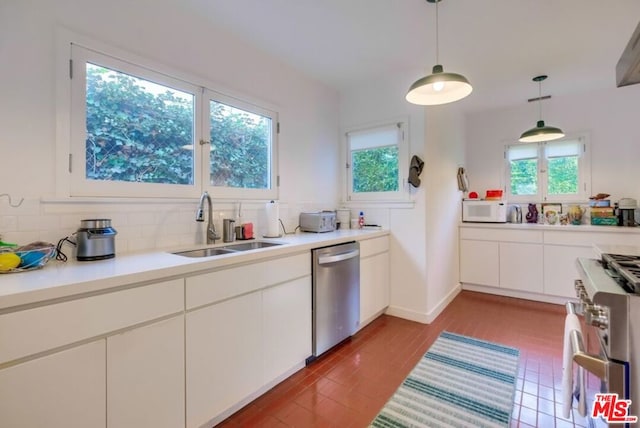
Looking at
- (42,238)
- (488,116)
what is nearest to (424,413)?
(42,238)

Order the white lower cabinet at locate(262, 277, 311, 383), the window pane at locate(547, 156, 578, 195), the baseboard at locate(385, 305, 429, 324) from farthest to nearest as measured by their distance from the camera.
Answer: the window pane at locate(547, 156, 578, 195) → the baseboard at locate(385, 305, 429, 324) → the white lower cabinet at locate(262, 277, 311, 383)

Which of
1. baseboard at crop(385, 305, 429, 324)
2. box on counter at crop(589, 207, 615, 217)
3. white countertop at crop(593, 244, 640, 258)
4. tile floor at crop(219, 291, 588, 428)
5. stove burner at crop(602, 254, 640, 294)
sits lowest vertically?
tile floor at crop(219, 291, 588, 428)

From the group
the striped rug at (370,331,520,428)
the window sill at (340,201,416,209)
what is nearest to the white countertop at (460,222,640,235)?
the window sill at (340,201,416,209)

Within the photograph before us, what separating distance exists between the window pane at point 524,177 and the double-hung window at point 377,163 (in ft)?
7.44

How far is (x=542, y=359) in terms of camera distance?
2281mm

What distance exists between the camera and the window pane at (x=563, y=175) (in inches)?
152

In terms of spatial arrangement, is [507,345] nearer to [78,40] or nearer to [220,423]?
[220,423]

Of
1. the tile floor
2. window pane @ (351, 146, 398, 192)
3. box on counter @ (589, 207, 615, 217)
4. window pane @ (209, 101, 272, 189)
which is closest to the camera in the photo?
the tile floor

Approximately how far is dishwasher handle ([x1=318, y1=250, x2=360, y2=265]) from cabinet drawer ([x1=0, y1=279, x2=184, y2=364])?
1087 mm

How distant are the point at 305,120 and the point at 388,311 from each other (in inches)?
90.8

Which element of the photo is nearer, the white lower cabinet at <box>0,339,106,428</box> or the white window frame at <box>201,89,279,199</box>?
the white lower cabinet at <box>0,339,106,428</box>

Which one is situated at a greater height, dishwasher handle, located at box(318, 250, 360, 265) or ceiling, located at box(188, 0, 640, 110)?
ceiling, located at box(188, 0, 640, 110)

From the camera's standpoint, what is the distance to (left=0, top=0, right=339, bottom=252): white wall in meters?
1.42

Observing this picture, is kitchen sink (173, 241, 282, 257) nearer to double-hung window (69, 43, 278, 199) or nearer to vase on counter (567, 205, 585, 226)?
double-hung window (69, 43, 278, 199)
